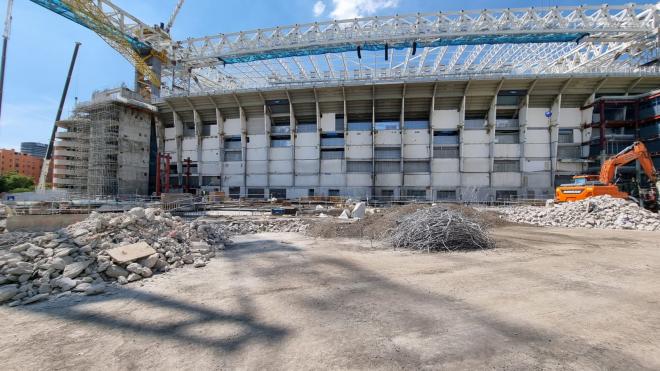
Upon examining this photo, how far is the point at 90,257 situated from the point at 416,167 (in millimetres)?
26960

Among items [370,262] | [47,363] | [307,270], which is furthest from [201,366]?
[370,262]

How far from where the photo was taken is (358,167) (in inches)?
1123

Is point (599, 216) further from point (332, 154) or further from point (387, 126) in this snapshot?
point (332, 154)

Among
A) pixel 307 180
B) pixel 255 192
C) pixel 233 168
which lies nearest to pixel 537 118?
pixel 307 180

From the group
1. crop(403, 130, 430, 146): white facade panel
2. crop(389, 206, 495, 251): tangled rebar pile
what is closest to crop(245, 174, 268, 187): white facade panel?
crop(403, 130, 430, 146): white facade panel

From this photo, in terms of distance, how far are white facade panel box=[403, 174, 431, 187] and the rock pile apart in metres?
Answer: 12.1

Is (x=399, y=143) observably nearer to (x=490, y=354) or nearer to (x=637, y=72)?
(x=637, y=72)

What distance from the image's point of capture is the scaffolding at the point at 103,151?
95.0 ft

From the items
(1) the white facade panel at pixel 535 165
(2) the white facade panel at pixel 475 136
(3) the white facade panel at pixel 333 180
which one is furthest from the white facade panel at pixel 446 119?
(3) the white facade panel at pixel 333 180

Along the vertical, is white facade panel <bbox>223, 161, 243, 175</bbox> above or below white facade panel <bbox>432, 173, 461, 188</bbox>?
above

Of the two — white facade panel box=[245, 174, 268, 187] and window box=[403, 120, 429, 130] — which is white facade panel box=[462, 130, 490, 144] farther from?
white facade panel box=[245, 174, 268, 187]

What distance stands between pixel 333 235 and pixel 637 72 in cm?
3411

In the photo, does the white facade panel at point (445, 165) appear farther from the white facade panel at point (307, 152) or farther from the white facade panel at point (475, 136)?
the white facade panel at point (307, 152)

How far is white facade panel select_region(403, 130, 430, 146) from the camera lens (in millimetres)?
27562
